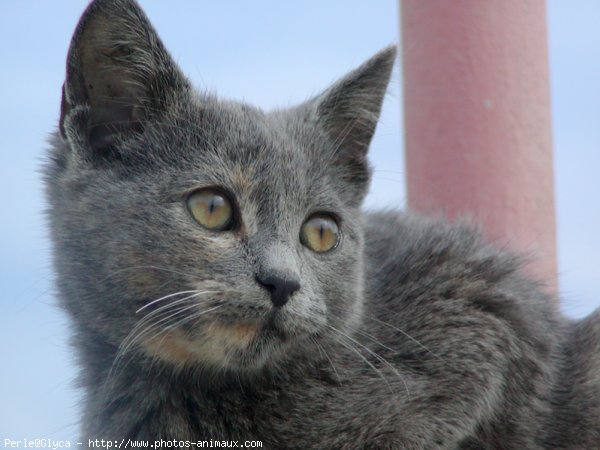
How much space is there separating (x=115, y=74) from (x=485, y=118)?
1522 millimetres

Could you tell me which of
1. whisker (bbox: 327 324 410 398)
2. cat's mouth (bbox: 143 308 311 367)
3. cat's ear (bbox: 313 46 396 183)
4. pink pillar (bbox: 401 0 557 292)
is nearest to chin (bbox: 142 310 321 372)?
cat's mouth (bbox: 143 308 311 367)

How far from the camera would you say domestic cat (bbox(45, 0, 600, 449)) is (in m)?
2.58

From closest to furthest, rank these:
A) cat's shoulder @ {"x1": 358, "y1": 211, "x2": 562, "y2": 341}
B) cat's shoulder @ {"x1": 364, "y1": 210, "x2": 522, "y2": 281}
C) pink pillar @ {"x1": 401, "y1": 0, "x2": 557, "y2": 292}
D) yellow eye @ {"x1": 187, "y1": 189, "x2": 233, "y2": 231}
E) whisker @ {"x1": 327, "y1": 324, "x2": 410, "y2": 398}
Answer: yellow eye @ {"x1": 187, "y1": 189, "x2": 233, "y2": 231}
whisker @ {"x1": 327, "y1": 324, "x2": 410, "y2": 398}
cat's shoulder @ {"x1": 358, "y1": 211, "x2": 562, "y2": 341}
cat's shoulder @ {"x1": 364, "y1": 210, "x2": 522, "y2": 281}
pink pillar @ {"x1": 401, "y1": 0, "x2": 557, "y2": 292}

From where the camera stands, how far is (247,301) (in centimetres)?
248

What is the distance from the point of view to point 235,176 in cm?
272

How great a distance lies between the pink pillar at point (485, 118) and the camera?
3650 millimetres

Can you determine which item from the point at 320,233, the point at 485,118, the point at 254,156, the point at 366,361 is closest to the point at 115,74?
the point at 254,156

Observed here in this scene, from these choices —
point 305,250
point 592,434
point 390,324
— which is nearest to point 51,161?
point 305,250

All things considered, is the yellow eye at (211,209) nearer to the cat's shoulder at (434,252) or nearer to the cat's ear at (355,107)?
the cat's ear at (355,107)

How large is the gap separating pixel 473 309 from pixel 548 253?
2.74 ft

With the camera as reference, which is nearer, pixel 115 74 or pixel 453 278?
pixel 115 74

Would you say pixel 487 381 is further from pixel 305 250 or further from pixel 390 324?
pixel 305 250

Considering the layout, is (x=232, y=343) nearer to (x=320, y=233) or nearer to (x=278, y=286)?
(x=278, y=286)

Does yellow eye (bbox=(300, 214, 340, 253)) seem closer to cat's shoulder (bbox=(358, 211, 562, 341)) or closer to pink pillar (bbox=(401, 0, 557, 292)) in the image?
cat's shoulder (bbox=(358, 211, 562, 341))
